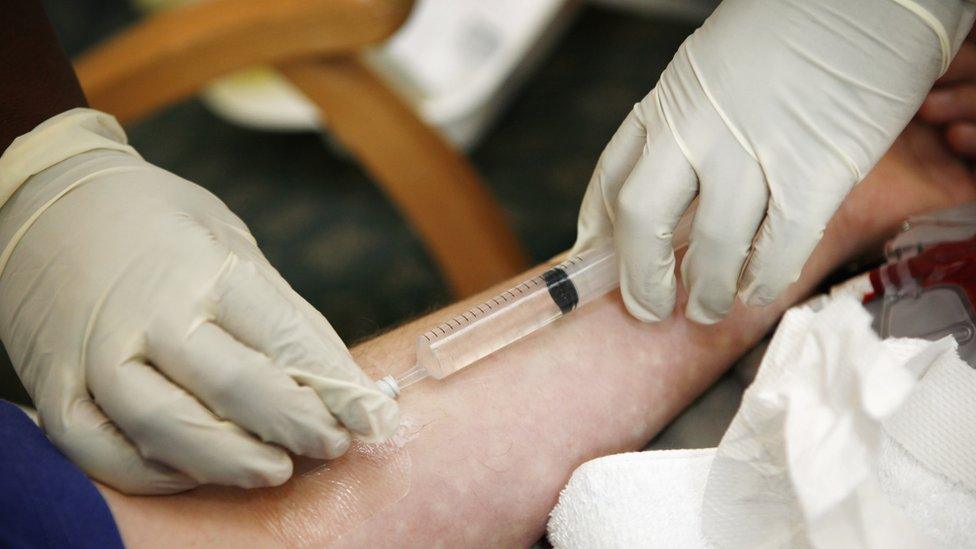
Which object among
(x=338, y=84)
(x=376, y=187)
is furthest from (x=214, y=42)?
(x=376, y=187)

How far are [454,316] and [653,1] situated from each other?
5.25 ft

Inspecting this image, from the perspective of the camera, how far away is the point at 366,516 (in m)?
0.81

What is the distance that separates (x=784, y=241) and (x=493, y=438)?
1.29 ft

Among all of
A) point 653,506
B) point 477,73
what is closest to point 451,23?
point 477,73

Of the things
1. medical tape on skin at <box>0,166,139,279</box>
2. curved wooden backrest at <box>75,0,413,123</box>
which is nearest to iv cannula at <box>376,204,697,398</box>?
medical tape on skin at <box>0,166,139,279</box>

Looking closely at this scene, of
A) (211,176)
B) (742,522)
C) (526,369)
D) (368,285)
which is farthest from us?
(211,176)

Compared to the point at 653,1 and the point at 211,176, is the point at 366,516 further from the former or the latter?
the point at 653,1

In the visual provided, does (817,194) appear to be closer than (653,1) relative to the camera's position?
Yes

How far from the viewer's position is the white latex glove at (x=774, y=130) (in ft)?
2.86

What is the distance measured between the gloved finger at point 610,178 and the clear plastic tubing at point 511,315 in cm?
3

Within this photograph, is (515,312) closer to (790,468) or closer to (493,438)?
(493,438)

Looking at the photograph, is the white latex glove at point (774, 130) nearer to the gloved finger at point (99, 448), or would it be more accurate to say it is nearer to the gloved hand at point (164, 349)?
the gloved hand at point (164, 349)

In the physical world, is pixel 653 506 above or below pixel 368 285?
above

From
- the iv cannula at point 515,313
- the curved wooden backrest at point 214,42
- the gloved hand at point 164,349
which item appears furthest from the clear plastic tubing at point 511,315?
the curved wooden backrest at point 214,42
